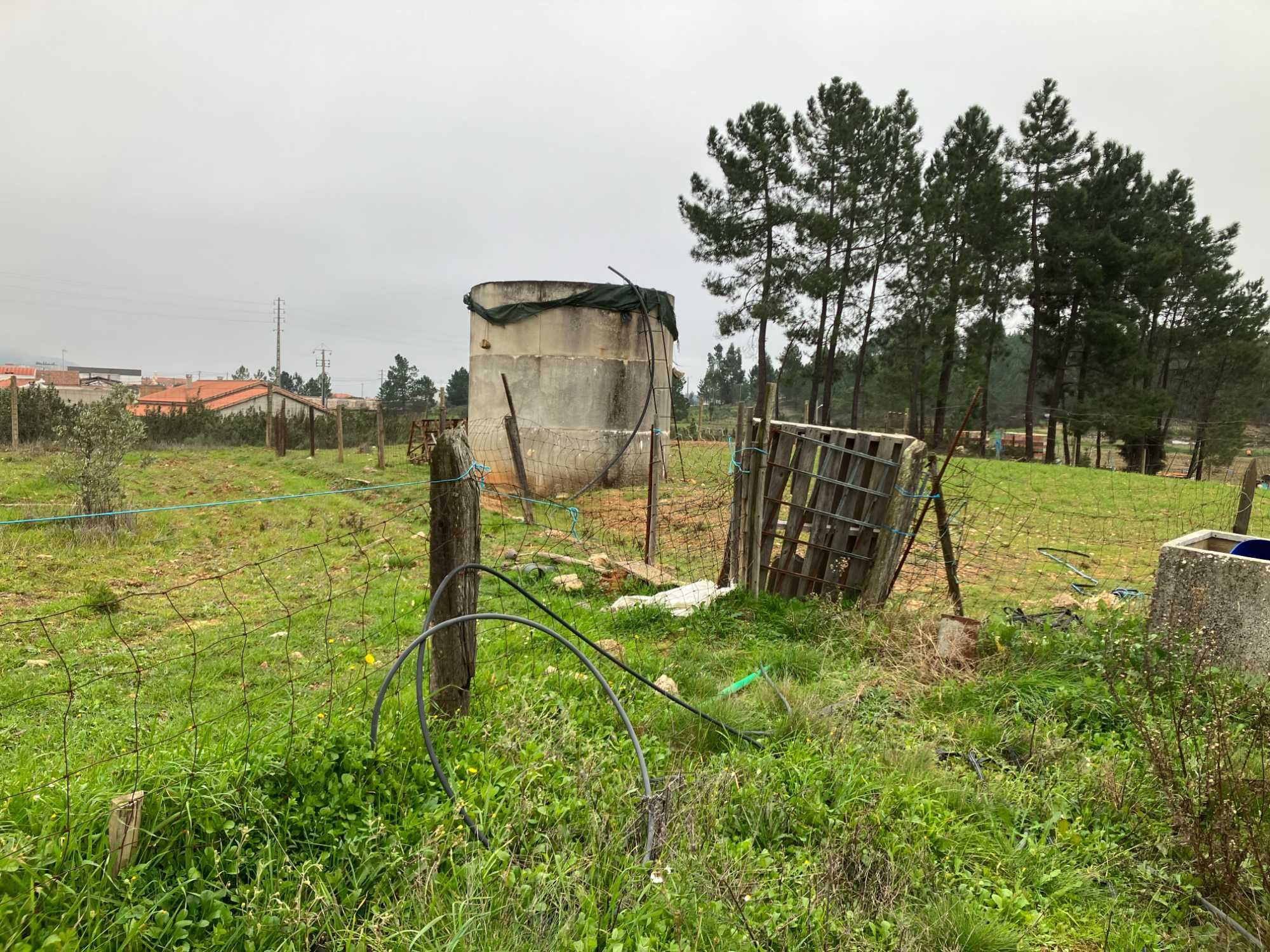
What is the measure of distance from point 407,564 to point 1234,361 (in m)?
38.9

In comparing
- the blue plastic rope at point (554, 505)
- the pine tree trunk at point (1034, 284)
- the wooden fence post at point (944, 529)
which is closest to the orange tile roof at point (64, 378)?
the blue plastic rope at point (554, 505)

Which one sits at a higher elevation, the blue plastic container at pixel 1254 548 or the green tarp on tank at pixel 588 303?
the green tarp on tank at pixel 588 303

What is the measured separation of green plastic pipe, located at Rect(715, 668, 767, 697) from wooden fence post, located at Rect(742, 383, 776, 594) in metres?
1.52

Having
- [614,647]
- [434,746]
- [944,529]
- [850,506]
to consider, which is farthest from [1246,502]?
[434,746]

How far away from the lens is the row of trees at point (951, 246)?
92.9 ft

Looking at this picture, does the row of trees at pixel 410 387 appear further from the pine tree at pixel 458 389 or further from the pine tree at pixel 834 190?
the pine tree at pixel 834 190

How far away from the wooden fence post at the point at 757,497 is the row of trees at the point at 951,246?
23.6 metres

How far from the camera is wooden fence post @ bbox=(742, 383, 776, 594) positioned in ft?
18.6

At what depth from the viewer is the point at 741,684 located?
412cm

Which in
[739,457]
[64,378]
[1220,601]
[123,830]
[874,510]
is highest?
[64,378]

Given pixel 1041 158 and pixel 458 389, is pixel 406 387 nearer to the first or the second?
pixel 458 389

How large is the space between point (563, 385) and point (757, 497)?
9.18 metres

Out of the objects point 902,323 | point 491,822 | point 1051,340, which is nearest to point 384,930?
point 491,822

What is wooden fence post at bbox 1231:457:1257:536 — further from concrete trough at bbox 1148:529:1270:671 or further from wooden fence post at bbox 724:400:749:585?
wooden fence post at bbox 724:400:749:585
